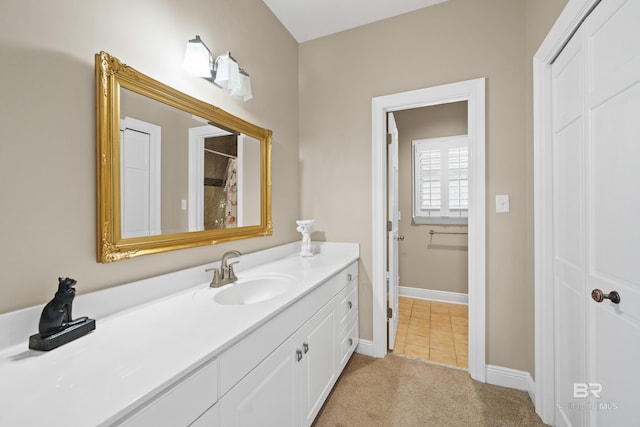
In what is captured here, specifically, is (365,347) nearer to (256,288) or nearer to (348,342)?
(348,342)

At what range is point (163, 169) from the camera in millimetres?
1271

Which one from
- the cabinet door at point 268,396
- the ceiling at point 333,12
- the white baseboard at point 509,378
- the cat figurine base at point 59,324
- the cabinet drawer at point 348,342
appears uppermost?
the ceiling at point 333,12

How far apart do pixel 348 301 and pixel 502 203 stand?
125 centimetres

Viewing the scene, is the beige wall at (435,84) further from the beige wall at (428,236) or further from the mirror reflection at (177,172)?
the beige wall at (428,236)

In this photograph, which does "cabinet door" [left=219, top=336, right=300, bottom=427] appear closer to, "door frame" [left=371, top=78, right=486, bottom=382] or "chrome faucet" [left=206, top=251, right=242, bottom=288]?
"chrome faucet" [left=206, top=251, right=242, bottom=288]

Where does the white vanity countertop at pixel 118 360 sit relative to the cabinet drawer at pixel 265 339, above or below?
above

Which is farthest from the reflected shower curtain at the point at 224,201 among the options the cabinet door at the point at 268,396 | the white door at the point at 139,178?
the cabinet door at the point at 268,396

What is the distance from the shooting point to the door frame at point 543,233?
4.93 ft

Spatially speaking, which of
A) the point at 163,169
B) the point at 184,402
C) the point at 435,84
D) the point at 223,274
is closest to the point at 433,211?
the point at 435,84

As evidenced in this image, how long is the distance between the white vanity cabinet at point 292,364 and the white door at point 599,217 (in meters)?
→ 1.17

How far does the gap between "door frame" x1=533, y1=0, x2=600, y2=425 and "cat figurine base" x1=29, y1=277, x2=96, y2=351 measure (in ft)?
6.96

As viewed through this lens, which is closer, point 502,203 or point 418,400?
point 418,400

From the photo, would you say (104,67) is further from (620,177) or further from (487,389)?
(487,389)

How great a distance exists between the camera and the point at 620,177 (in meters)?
0.93
